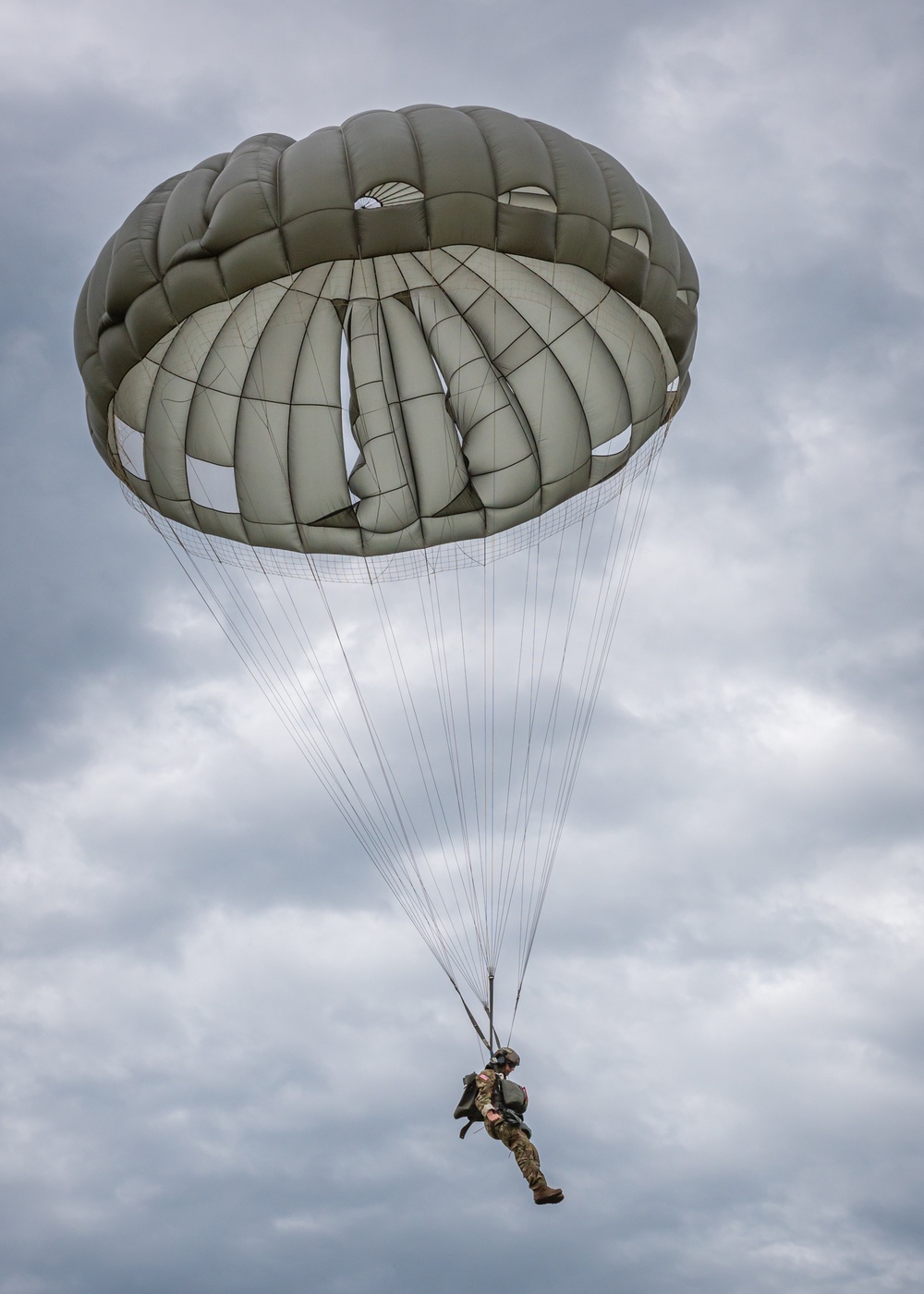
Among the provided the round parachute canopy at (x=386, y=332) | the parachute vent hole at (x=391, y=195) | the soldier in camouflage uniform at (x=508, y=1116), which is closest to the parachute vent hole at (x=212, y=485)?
the round parachute canopy at (x=386, y=332)

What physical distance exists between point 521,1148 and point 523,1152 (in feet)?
0.11

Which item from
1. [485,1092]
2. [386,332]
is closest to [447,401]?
[386,332]

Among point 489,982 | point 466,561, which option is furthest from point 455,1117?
point 466,561

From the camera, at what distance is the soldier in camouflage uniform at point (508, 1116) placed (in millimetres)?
12227

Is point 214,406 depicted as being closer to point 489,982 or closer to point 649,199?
point 649,199

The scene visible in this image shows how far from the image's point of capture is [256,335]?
14.7 m

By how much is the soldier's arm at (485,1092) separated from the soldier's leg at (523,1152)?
0.16m

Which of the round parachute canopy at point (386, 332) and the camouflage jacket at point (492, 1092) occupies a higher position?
the round parachute canopy at point (386, 332)

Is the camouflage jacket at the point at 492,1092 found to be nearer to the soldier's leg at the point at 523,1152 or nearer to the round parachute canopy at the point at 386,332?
the soldier's leg at the point at 523,1152

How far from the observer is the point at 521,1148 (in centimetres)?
1238

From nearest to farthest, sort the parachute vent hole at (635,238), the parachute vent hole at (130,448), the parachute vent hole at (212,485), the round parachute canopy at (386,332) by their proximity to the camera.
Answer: the round parachute canopy at (386,332) < the parachute vent hole at (635,238) < the parachute vent hole at (212,485) < the parachute vent hole at (130,448)

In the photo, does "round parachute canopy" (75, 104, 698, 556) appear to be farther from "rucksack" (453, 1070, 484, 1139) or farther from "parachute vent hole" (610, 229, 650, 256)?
"rucksack" (453, 1070, 484, 1139)

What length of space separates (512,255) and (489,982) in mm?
6799

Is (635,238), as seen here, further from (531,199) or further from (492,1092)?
(492,1092)
